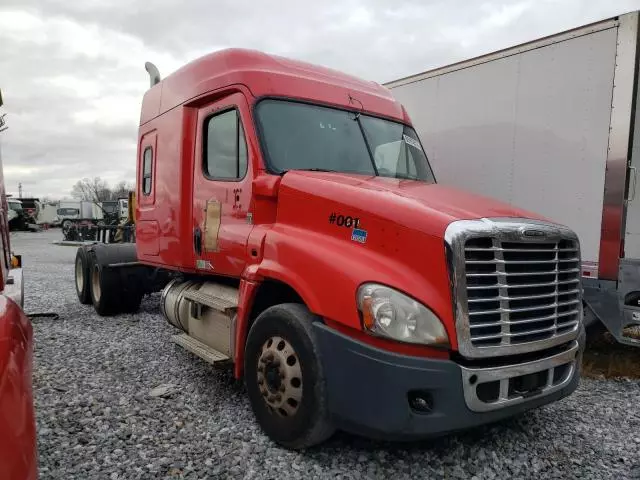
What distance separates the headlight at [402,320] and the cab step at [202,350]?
177 cm

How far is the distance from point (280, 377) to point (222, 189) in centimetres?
189

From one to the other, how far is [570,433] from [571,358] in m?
0.84

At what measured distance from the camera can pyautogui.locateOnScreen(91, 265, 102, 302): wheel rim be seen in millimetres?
7728

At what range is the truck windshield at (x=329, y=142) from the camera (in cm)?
410

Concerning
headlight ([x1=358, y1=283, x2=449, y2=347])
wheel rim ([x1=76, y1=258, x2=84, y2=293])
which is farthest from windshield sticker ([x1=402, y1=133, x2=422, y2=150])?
wheel rim ([x1=76, y1=258, x2=84, y2=293])

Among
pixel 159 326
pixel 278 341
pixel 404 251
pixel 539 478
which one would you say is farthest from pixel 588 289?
pixel 159 326

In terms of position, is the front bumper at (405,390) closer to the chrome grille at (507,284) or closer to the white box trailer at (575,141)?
the chrome grille at (507,284)

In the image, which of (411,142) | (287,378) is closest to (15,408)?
(287,378)

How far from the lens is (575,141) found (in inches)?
214

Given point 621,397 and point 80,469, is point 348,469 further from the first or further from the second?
point 621,397

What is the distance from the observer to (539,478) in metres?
3.25

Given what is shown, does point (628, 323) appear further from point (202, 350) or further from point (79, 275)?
point (79, 275)

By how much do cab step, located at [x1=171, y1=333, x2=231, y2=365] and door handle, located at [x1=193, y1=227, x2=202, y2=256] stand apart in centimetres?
87

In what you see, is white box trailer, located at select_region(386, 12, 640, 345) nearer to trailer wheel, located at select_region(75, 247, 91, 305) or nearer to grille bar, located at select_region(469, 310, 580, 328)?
grille bar, located at select_region(469, 310, 580, 328)
